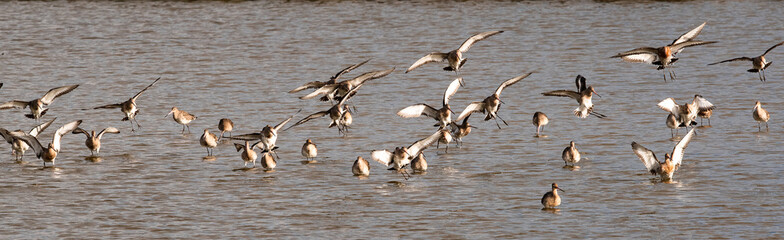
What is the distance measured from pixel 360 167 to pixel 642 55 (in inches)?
281

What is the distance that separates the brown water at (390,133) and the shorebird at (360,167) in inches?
19.8

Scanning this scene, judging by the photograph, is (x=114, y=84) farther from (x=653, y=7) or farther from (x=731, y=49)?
(x=653, y=7)

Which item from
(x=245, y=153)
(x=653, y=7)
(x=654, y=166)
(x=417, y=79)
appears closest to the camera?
(x=654, y=166)

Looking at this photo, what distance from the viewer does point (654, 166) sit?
22.4 m

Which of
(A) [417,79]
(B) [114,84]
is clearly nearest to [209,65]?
(B) [114,84]

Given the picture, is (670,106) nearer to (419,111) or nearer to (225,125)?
(419,111)

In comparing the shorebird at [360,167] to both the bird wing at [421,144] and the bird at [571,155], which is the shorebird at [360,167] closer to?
the bird wing at [421,144]

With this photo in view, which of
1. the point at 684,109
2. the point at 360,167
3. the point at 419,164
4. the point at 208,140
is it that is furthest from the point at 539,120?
the point at 208,140

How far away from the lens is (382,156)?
2334cm

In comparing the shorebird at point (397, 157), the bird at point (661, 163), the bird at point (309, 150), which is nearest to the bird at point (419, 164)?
the shorebird at point (397, 157)

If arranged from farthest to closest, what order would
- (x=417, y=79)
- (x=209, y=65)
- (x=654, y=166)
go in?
(x=209, y=65), (x=417, y=79), (x=654, y=166)

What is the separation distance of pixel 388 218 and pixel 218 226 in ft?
8.05

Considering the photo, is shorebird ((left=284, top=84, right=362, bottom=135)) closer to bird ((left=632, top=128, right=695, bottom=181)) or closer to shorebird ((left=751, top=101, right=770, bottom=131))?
bird ((left=632, top=128, right=695, bottom=181))

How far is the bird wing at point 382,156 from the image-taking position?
2322 centimetres
